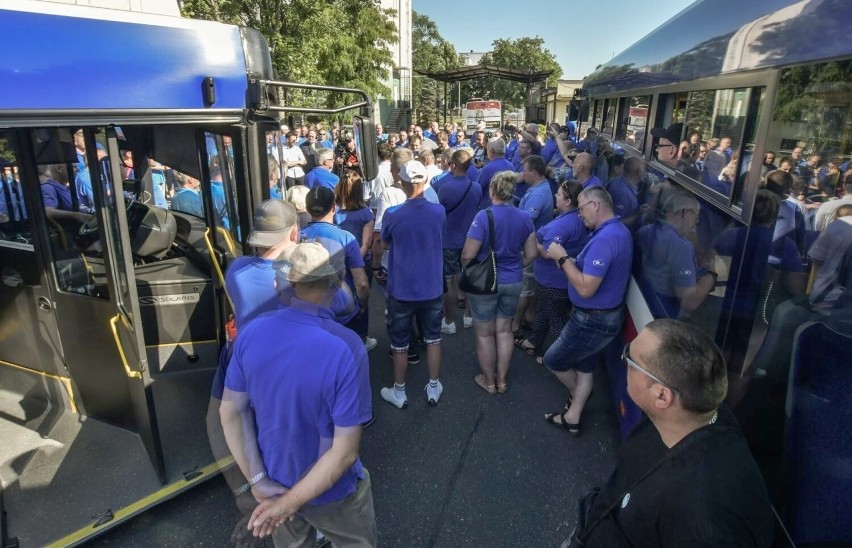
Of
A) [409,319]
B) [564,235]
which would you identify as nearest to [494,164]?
[564,235]

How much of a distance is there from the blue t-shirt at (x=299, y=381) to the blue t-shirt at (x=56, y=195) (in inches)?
94.1

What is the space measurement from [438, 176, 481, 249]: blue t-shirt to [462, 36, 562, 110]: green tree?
181 ft

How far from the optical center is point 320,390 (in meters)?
1.78

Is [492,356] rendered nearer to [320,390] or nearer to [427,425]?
[427,425]

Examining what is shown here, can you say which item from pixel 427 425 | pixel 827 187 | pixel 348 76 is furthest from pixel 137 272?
pixel 348 76

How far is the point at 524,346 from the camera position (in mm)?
5215

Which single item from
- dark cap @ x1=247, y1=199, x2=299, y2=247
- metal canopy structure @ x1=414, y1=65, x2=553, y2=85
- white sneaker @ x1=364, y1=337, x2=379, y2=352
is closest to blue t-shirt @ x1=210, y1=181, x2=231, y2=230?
dark cap @ x1=247, y1=199, x2=299, y2=247

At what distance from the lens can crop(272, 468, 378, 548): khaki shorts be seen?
202 centimetres

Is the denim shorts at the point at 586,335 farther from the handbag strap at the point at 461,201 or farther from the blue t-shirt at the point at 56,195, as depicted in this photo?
the blue t-shirt at the point at 56,195

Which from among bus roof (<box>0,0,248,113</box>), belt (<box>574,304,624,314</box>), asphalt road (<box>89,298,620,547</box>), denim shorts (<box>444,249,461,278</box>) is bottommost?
asphalt road (<box>89,298,620,547</box>)

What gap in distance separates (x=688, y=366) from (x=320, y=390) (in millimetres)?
1160

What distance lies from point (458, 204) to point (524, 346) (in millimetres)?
1614

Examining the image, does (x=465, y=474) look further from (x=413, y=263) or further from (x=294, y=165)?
(x=294, y=165)

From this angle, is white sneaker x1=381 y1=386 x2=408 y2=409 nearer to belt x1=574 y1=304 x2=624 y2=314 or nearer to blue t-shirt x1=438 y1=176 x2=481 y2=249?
belt x1=574 y1=304 x2=624 y2=314
